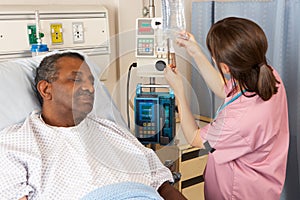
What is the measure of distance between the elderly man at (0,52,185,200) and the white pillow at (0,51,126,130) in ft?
0.13

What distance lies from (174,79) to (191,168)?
0.84 meters

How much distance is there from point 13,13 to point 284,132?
53.1 inches

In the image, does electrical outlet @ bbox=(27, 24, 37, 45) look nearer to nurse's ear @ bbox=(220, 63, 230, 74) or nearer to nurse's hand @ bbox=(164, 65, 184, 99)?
nurse's hand @ bbox=(164, 65, 184, 99)

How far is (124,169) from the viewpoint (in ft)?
4.46

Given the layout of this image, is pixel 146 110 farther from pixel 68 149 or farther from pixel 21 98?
pixel 21 98

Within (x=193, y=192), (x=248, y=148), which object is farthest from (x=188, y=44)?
(x=193, y=192)

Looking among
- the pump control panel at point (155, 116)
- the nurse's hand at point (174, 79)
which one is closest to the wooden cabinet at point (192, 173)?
the pump control panel at point (155, 116)

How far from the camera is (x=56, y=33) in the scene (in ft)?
6.28

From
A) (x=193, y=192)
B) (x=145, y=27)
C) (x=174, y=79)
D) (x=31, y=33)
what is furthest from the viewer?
(x=193, y=192)

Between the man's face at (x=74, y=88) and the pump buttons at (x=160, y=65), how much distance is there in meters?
0.24

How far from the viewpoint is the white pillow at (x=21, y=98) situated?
57.9 inches

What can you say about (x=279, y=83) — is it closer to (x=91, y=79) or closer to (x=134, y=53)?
(x=134, y=53)

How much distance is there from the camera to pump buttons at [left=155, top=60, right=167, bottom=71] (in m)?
1.30

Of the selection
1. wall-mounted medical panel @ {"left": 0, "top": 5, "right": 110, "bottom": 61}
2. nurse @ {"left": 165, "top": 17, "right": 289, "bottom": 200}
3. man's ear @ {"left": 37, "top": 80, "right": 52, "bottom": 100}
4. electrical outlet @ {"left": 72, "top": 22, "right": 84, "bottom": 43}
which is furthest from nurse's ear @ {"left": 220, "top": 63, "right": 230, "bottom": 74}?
electrical outlet @ {"left": 72, "top": 22, "right": 84, "bottom": 43}
